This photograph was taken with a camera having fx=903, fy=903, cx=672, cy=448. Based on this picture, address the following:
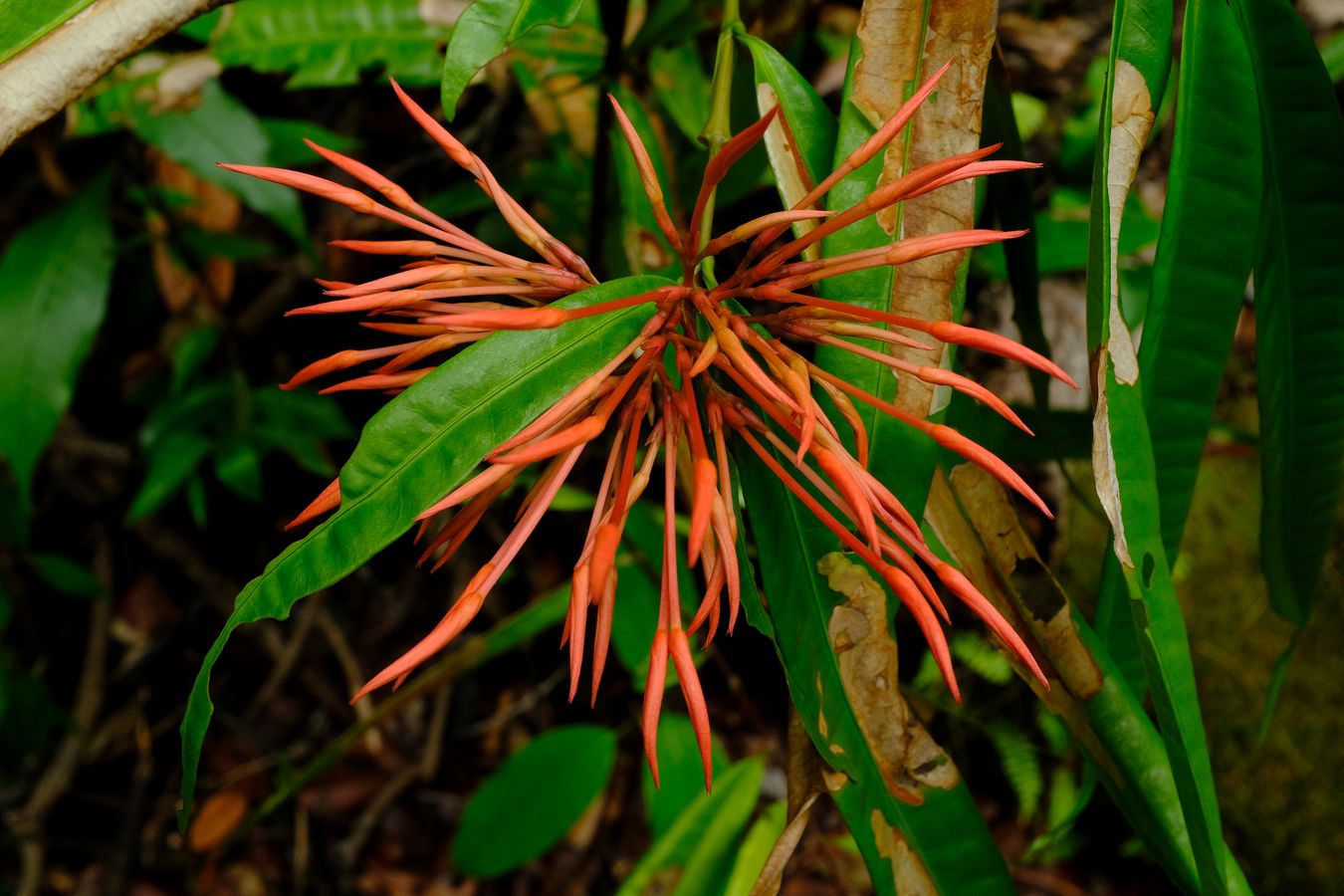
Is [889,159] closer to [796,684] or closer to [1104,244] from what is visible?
[1104,244]

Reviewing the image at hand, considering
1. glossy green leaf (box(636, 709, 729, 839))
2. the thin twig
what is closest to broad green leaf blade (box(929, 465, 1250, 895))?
the thin twig

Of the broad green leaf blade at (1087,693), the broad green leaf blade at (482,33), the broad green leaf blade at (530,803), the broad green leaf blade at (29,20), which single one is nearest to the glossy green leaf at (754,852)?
the broad green leaf blade at (530,803)

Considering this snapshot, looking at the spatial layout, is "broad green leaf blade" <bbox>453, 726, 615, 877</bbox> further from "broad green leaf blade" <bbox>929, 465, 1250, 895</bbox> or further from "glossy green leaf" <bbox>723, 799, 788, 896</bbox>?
"broad green leaf blade" <bbox>929, 465, 1250, 895</bbox>

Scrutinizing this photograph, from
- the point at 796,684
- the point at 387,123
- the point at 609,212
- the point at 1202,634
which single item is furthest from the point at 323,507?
the point at 1202,634

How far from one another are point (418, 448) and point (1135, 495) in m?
0.39

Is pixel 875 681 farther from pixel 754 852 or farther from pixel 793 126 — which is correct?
pixel 754 852

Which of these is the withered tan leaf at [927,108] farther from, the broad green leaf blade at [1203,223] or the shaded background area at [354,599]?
the shaded background area at [354,599]

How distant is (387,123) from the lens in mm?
1575

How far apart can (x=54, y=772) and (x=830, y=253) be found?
170 cm

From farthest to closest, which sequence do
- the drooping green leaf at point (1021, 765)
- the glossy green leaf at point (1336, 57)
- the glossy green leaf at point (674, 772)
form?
1. the drooping green leaf at point (1021, 765)
2. the glossy green leaf at point (674, 772)
3. the glossy green leaf at point (1336, 57)

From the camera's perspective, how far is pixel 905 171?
0.56 metres

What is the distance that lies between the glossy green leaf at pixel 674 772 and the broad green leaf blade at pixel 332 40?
2.37ft

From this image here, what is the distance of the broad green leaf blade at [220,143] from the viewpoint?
1.07 metres

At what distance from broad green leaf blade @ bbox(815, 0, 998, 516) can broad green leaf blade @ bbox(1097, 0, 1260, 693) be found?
0.43 feet
